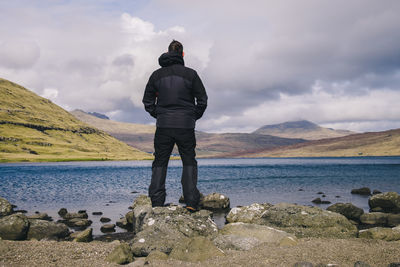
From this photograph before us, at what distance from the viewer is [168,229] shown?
916cm

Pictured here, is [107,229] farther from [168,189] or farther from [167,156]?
[168,189]

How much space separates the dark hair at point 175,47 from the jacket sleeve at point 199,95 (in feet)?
3.78

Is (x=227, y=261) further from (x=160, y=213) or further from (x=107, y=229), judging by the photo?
(x=107, y=229)

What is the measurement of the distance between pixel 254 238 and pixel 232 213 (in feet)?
23.8

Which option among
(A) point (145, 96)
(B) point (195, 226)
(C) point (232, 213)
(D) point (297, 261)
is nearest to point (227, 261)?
(D) point (297, 261)

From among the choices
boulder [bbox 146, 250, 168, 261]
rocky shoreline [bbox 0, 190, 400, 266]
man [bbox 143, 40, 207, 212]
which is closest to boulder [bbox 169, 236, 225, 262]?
rocky shoreline [bbox 0, 190, 400, 266]

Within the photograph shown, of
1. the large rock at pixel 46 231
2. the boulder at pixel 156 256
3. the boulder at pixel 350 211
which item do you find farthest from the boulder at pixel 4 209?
the boulder at pixel 350 211

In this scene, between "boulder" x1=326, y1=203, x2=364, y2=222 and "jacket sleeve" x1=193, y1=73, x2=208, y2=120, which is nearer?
"jacket sleeve" x1=193, y1=73, x2=208, y2=120

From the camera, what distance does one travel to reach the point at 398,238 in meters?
9.96

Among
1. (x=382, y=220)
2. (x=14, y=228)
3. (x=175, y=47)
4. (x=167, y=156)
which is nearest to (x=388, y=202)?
(x=382, y=220)

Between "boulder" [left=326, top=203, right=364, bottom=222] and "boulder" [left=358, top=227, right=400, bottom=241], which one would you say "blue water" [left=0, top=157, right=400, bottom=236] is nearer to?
"boulder" [left=326, top=203, right=364, bottom=222]

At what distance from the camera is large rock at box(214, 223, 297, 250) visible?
859 cm

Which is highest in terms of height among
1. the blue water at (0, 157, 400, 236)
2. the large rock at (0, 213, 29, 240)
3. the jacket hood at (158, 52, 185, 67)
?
the jacket hood at (158, 52, 185, 67)

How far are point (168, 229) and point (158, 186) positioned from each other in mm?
1449
